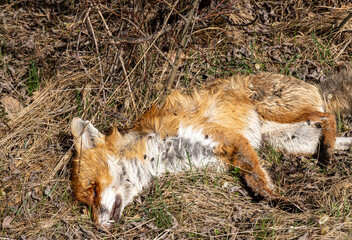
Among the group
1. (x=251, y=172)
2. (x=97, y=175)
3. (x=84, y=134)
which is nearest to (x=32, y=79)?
(x=84, y=134)

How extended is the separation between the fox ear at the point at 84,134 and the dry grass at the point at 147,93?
18 centimetres

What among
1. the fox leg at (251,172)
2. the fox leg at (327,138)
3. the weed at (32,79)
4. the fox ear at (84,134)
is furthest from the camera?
the weed at (32,79)

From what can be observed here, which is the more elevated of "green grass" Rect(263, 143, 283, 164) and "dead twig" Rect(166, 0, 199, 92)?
"dead twig" Rect(166, 0, 199, 92)

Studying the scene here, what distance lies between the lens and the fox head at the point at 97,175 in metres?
4.04

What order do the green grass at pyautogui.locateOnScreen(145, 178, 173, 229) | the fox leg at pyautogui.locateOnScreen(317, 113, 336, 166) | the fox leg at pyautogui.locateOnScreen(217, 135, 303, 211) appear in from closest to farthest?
the green grass at pyautogui.locateOnScreen(145, 178, 173, 229) → the fox leg at pyautogui.locateOnScreen(217, 135, 303, 211) → the fox leg at pyautogui.locateOnScreen(317, 113, 336, 166)

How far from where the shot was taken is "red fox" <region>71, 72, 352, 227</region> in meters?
4.14

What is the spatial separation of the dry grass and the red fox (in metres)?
0.18

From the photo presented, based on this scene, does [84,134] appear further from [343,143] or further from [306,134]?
[343,143]

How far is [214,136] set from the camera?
4.33m

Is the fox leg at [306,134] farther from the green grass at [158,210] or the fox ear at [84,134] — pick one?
the fox ear at [84,134]

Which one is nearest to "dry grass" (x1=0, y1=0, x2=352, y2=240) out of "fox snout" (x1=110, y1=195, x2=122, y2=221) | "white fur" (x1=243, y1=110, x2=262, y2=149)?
"fox snout" (x1=110, y1=195, x2=122, y2=221)

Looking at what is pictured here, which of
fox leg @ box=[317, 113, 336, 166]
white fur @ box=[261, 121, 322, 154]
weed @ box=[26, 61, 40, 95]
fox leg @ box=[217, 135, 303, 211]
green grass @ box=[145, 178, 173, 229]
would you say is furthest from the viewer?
weed @ box=[26, 61, 40, 95]

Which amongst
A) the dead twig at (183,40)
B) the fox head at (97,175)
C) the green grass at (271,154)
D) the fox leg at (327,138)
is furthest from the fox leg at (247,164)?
the fox head at (97,175)

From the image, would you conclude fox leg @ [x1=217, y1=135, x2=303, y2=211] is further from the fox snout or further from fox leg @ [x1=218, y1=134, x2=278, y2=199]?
the fox snout
